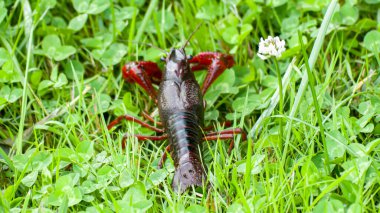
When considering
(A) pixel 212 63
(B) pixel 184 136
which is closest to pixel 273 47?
(B) pixel 184 136

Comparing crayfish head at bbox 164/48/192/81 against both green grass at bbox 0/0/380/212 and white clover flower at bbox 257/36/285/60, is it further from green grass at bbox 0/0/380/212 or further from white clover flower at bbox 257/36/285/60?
white clover flower at bbox 257/36/285/60

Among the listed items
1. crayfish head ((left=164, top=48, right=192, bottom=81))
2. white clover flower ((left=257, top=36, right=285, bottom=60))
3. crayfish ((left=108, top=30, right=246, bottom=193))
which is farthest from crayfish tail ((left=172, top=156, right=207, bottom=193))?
white clover flower ((left=257, top=36, right=285, bottom=60))

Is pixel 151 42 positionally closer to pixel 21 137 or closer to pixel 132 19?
pixel 132 19

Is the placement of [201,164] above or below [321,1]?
below

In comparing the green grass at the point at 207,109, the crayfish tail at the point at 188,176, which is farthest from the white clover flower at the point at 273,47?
the crayfish tail at the point at 188,176

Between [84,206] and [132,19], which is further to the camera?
[132,19]

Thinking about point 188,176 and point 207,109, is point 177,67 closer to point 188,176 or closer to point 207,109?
point 207,109

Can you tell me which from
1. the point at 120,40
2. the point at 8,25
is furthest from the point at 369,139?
the point at 8,25

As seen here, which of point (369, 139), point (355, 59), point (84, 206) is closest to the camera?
point (84, 206)
